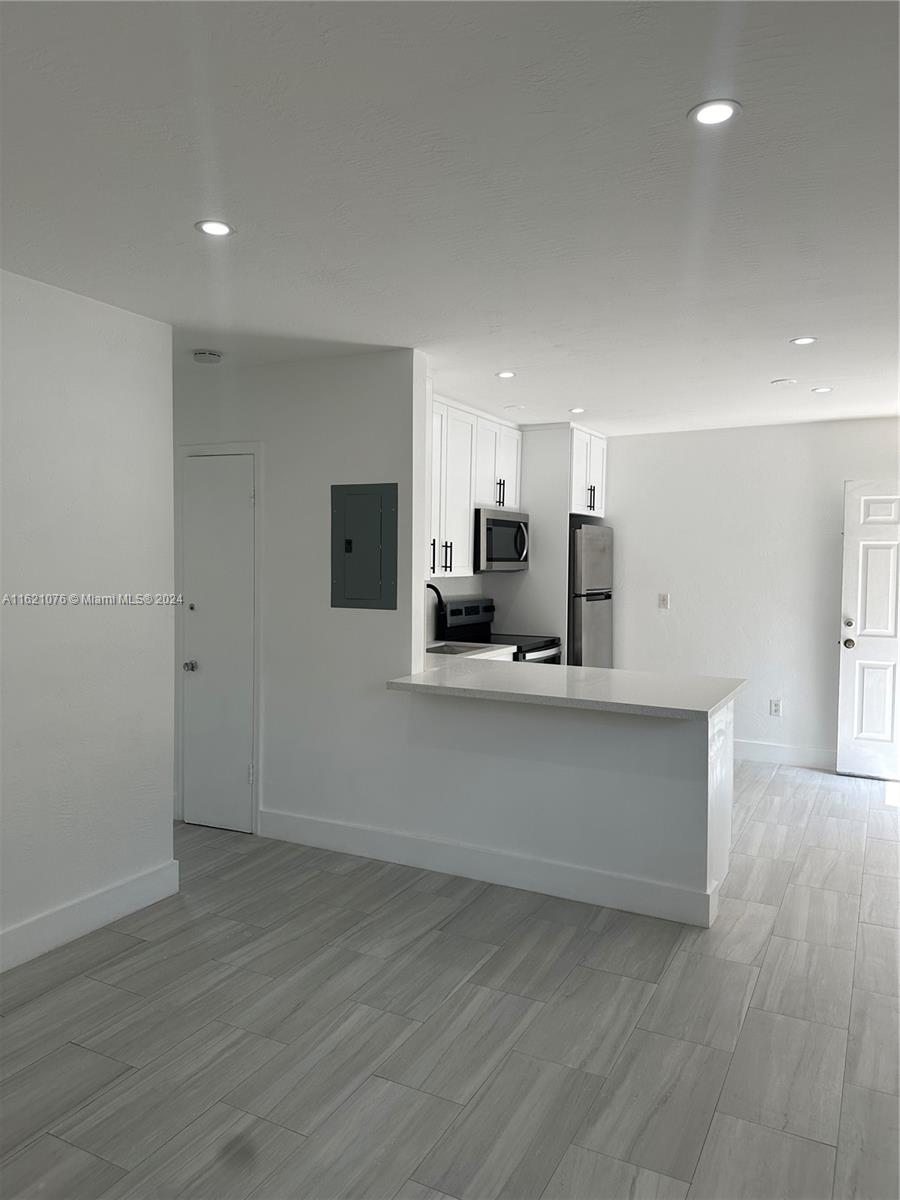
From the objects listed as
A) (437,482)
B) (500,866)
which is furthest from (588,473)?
(500,866)

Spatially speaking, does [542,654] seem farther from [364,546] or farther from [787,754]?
[364,546]

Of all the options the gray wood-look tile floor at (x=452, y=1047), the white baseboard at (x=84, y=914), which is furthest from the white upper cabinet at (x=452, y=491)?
the white baseboard at (x=84, y=914)

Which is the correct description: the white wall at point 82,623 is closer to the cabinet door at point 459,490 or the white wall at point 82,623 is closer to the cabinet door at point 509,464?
the cabinet door at point 459,490

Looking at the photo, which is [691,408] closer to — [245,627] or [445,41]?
[245,627]

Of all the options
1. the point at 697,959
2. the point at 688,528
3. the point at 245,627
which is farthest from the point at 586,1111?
the point at 688,528

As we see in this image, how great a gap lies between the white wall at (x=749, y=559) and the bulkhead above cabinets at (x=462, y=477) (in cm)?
122

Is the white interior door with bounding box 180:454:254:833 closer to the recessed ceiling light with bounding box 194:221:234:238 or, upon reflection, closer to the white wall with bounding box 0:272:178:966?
the white wall with bounding box 0:272:178:966

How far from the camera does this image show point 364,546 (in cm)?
402

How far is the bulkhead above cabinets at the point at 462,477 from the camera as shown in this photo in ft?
16.2

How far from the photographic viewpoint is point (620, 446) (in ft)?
21.5

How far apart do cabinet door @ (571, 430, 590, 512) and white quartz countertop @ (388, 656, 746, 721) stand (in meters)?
2.00

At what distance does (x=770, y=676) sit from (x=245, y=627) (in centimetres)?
370

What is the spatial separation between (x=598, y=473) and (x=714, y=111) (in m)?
4.68

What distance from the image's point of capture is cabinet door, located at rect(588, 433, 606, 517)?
6.30 m
